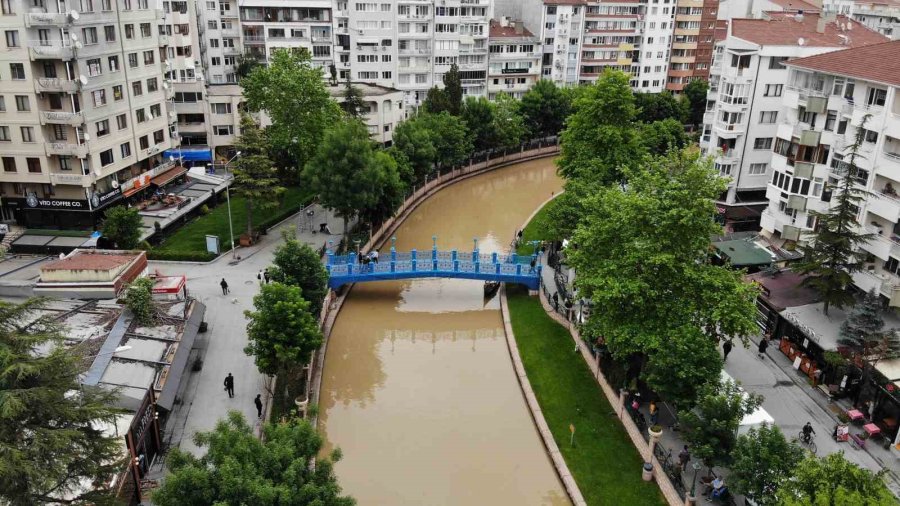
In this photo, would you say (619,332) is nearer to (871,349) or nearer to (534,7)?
(871,349)

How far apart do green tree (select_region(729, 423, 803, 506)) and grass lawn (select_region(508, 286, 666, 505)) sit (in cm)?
458

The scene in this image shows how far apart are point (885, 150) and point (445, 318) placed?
25.1m

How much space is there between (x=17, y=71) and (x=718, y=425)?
46206mm

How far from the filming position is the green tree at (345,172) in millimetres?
46812

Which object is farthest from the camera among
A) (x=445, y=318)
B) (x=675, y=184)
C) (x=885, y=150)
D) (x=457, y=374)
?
(x=445, y=318)

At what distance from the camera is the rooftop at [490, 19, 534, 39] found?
86938 mm

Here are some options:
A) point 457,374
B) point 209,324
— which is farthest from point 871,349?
point 209,324

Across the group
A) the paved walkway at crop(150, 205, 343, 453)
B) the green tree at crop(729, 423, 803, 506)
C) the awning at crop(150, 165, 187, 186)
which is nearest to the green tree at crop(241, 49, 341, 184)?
the paved walkway at crop(150, 205, 343, 453)

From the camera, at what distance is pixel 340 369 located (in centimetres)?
3747

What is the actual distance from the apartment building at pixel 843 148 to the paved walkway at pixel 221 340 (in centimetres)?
2984

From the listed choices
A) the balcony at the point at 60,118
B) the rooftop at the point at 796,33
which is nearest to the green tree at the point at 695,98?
the rooftop at the point at 796,33

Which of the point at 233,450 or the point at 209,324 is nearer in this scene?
the point at 233,450

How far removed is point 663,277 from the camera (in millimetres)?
29203

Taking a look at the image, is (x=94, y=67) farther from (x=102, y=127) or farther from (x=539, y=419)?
(x=539, y=419)
